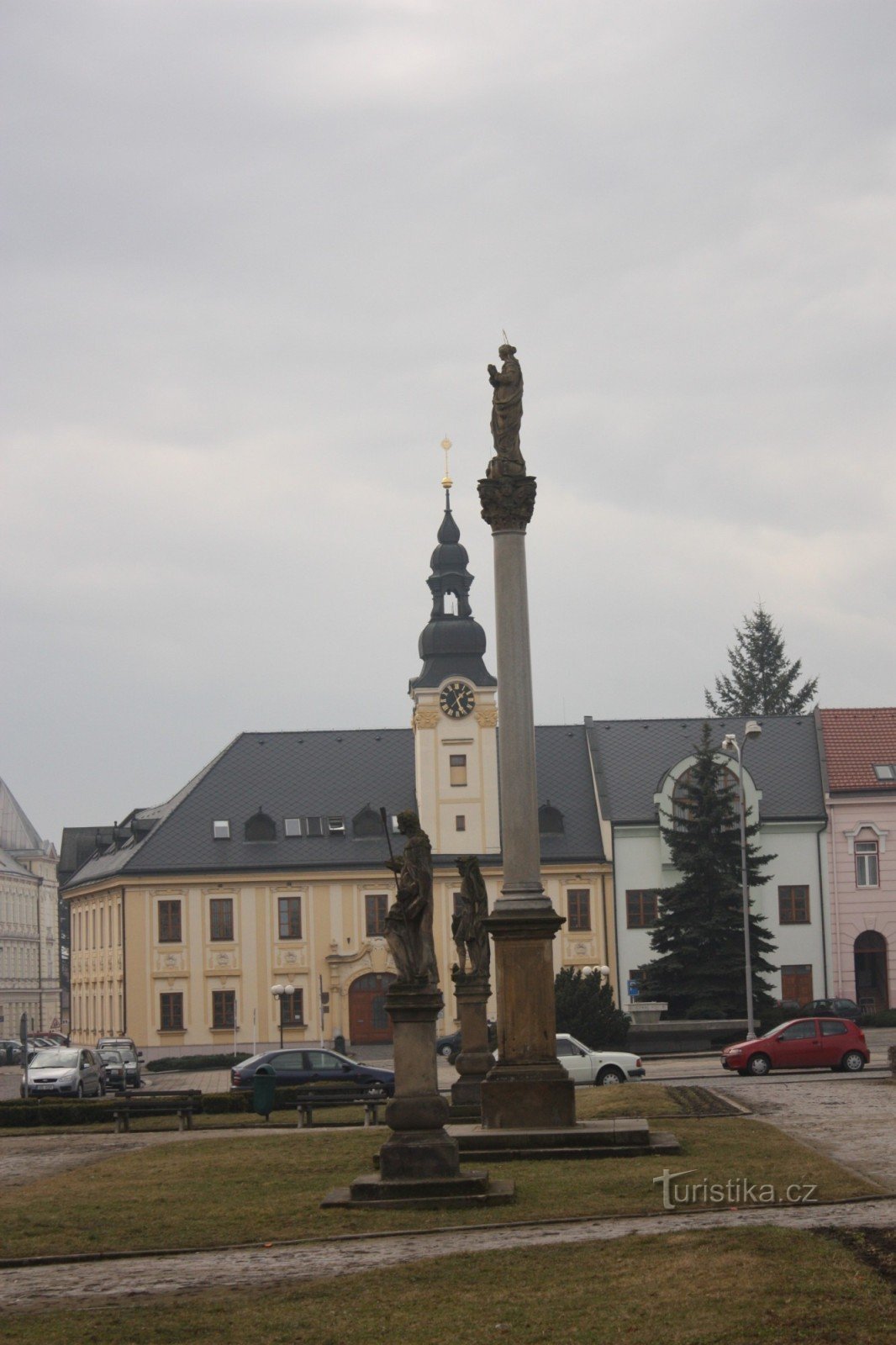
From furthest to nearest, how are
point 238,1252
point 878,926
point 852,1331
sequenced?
point 878,926
point 238,1252
point 852,1331

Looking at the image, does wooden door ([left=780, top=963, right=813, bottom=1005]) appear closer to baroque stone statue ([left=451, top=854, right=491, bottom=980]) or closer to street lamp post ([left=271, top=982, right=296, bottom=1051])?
street lamp post ([left=271, top=982, right=296, bottom=1051])

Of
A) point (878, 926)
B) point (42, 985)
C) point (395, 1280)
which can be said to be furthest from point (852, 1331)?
point (42, 985)

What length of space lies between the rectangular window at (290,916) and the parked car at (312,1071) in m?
32.2

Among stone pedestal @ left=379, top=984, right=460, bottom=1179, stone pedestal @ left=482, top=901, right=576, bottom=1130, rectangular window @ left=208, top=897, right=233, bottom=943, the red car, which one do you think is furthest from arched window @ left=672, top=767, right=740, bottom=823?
stone pedestal @ left=379, top=984, right=460, bottom=1179

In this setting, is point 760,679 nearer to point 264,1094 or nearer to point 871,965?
point 871,965

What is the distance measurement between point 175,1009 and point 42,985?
74.9 metres

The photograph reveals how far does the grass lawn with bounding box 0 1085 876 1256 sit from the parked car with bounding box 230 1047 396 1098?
14041 millimetres

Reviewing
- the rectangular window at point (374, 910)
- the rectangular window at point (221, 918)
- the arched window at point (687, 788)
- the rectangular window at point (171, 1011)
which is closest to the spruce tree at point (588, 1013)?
the arched window at point (687, 788)

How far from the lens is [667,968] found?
61.4m

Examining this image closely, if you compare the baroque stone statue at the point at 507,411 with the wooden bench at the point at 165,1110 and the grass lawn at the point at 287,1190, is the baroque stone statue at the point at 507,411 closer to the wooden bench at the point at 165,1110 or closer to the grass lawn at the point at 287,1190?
the grass lawn at the point at 287,1190

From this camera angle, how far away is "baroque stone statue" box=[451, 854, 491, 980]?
30.0 m

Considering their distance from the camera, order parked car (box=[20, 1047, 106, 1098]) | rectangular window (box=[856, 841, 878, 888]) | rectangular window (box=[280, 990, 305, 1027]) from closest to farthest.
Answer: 1. parked car (box=[20, 1047, 106, 1098])
2. rectangular window (box=[280, 990, 305, 1027])
3. rectangular window (box=[856, 841, 878, 888])

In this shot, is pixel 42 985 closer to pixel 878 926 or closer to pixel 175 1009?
pixel 175 1009

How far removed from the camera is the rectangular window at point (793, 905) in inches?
2795
